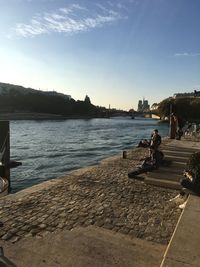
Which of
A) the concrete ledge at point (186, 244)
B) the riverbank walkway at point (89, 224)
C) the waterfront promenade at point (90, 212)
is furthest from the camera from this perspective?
the waterfront promenade at point (90, 212)

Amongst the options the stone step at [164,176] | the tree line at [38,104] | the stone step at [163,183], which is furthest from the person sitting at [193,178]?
the tree line at [38,104]

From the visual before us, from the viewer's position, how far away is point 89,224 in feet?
23.9

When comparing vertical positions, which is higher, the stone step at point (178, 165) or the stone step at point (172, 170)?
the stone step at point (178, 165)

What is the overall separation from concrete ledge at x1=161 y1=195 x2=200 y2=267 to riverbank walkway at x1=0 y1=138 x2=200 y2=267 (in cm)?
12

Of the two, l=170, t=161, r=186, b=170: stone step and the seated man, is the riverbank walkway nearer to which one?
the seated man

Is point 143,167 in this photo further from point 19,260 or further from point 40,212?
point 19,260

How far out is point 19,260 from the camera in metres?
5.51

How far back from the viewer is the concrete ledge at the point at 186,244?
4.99 meters

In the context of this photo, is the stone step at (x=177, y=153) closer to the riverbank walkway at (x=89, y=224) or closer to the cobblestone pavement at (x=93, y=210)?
the cobblestone pavement at (x=93, y=210)

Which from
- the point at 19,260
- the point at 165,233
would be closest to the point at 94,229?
the point at 165,233

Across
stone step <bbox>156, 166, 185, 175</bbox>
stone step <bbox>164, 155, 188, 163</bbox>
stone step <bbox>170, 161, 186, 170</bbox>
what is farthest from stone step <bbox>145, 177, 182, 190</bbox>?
stone step <bbox>164, 155, 188, 163</bbox>

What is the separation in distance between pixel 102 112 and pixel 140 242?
529 ft

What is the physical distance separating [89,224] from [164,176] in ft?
15.1

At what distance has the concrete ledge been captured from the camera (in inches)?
196
